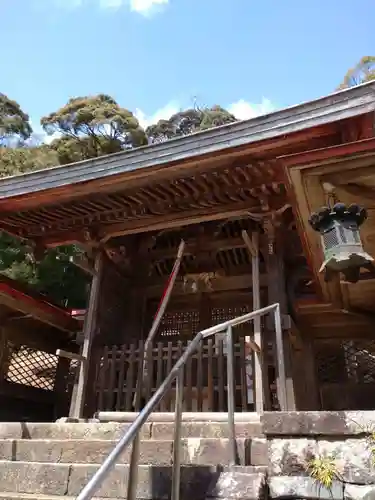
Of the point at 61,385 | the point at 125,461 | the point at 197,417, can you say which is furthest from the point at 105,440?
the point at 61,385

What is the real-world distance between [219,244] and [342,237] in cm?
381

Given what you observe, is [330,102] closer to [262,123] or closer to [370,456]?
[262,123]

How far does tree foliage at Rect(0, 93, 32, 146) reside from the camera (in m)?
26.2

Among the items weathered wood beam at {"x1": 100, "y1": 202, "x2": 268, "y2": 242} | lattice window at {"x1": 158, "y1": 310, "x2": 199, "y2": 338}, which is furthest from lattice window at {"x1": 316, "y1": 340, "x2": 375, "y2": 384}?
weathered wood beam at {"x1": 100, "y1": 202, "x2": 268, "y2": 242}

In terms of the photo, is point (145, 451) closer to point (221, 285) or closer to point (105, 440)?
point (105, 440)

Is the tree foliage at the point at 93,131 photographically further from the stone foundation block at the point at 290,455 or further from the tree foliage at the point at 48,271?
the stone foundation block at the point at 290,455

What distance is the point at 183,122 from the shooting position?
87.0ft

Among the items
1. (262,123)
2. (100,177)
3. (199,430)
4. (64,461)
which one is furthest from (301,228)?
(64,461)

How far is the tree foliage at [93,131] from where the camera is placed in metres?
20.2

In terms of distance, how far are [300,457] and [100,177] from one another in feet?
13.7

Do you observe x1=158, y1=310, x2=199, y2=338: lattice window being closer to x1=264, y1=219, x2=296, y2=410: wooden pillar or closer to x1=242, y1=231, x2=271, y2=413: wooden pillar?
x1=264, y1=219, x2=296, y2=410: wooden pillar

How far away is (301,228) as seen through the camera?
4410 mm

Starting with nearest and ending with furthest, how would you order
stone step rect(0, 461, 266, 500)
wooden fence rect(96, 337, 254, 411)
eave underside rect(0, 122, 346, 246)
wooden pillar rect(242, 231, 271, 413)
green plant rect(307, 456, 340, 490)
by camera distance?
green plant rect(307, 456, 340, 490) < stone step rect(0, 461, 266, 500) < wooden pillar rect(242, 231, 271, 413) < eave underside rect(0, 122, 346, 246) < wooden fence rect(96, 337, 254, 411)

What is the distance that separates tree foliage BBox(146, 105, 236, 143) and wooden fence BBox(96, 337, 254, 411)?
2108 cm
